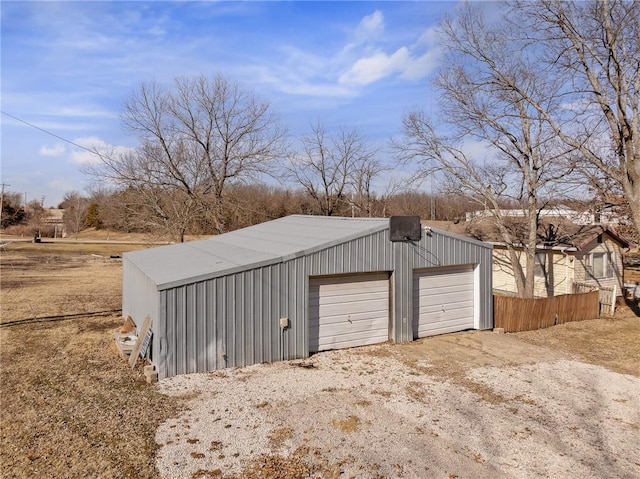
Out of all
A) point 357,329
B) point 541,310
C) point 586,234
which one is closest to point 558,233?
point 586,234

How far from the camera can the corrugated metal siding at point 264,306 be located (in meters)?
7.86

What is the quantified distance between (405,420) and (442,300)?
587 centimetres

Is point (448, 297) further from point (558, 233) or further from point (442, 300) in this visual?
point (558, 233)

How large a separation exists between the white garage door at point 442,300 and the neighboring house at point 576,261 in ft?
26.2

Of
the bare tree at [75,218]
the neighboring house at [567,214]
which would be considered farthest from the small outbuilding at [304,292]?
the bare tree at [75,218]

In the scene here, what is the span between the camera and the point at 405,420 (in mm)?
6211

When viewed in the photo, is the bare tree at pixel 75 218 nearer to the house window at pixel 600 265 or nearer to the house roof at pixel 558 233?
the house roof at pixel 558 233

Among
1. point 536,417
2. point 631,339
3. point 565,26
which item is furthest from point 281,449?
point 565,26

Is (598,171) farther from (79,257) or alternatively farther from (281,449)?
(79,257)

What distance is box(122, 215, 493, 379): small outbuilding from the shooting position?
8.02 metres

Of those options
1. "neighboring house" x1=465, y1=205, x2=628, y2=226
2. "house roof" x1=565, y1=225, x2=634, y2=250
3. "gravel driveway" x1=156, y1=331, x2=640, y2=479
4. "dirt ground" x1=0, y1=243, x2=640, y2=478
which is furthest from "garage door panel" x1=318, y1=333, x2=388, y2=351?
"house roof" x1=565, y1=225, x2=634, y2=250

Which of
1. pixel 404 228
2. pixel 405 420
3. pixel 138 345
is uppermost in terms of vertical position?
pixel 404 228

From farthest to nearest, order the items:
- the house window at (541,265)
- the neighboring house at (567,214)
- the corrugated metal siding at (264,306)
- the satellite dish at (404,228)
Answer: the house window at (541,265) → the neighboring house at (567,214) → the satellite dish at (404,228) → the corrugated metal siding at (264,306)

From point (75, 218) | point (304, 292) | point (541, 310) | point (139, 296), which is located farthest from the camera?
point (75, 218)
